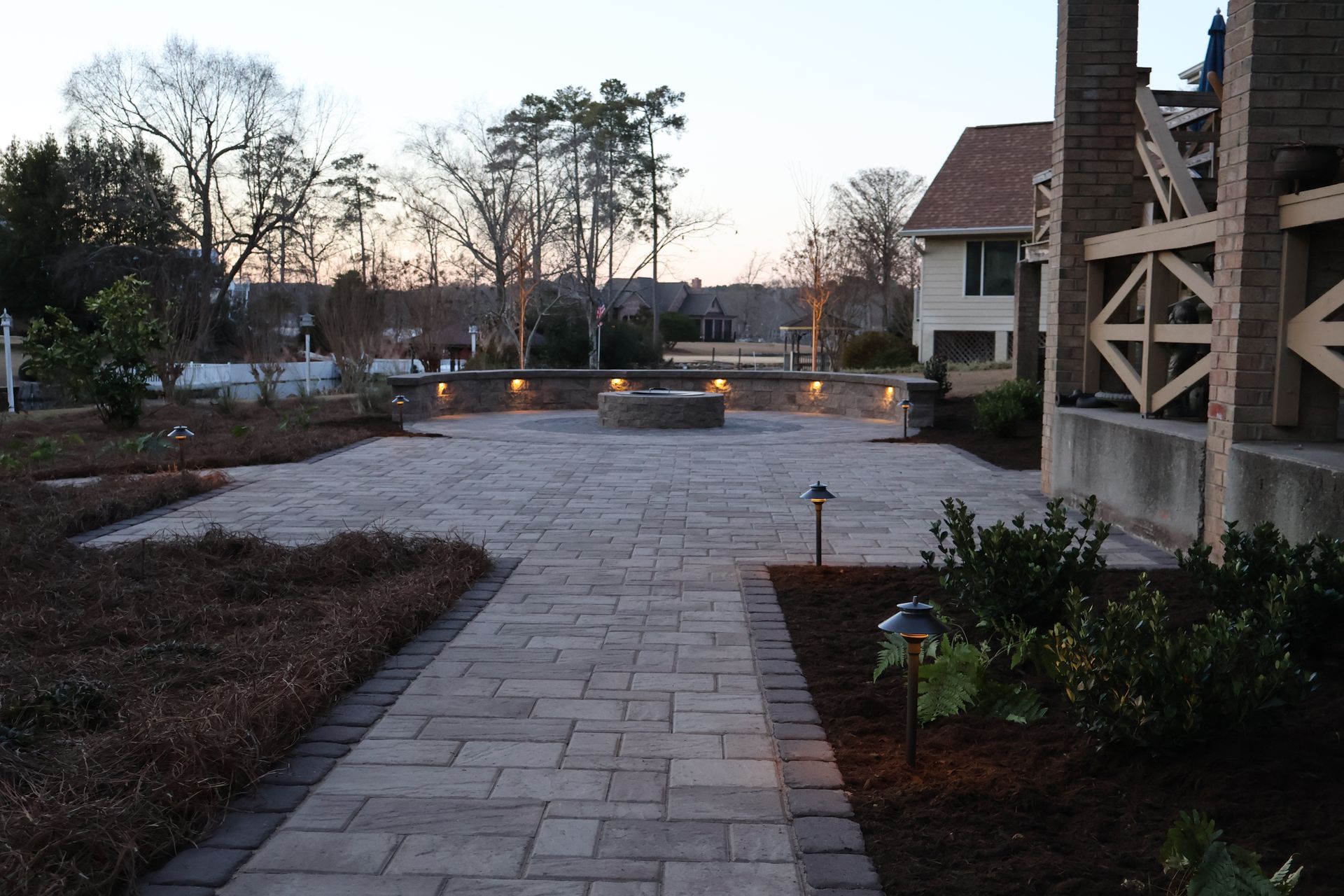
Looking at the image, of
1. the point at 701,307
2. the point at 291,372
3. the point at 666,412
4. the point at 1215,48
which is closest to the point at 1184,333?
the point at 1215,48

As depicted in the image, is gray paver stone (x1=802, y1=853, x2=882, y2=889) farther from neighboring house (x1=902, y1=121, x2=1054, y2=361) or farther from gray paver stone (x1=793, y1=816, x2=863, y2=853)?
neighboring house (x1=902, y1=121, x2=1054, y2=361)

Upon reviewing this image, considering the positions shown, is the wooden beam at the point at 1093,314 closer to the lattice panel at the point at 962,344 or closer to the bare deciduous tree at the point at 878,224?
the lattice panel at the point at 962,344

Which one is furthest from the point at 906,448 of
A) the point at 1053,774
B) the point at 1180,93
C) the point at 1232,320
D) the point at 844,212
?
the point at 844,212

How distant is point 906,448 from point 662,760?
11035mm

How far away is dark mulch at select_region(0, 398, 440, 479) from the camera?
12023 millimetres

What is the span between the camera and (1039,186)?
57.9ft

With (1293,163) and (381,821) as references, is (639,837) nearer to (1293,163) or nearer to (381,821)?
(381,821)

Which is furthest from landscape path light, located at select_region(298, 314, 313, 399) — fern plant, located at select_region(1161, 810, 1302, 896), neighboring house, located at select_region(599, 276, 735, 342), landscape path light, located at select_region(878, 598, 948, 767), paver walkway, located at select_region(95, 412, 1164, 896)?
neighboring house, located at select_region(599, 276, 735, 342)

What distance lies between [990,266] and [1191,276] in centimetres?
2105

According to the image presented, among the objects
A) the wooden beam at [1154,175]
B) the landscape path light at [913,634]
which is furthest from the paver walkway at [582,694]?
the wooden beam at [1154,175]

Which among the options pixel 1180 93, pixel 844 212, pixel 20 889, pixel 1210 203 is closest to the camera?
pixel 20 889

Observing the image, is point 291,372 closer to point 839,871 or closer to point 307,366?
point 307,366

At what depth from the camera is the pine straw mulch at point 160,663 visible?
9.95 ft

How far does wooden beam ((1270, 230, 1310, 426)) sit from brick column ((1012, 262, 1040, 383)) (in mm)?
12373
